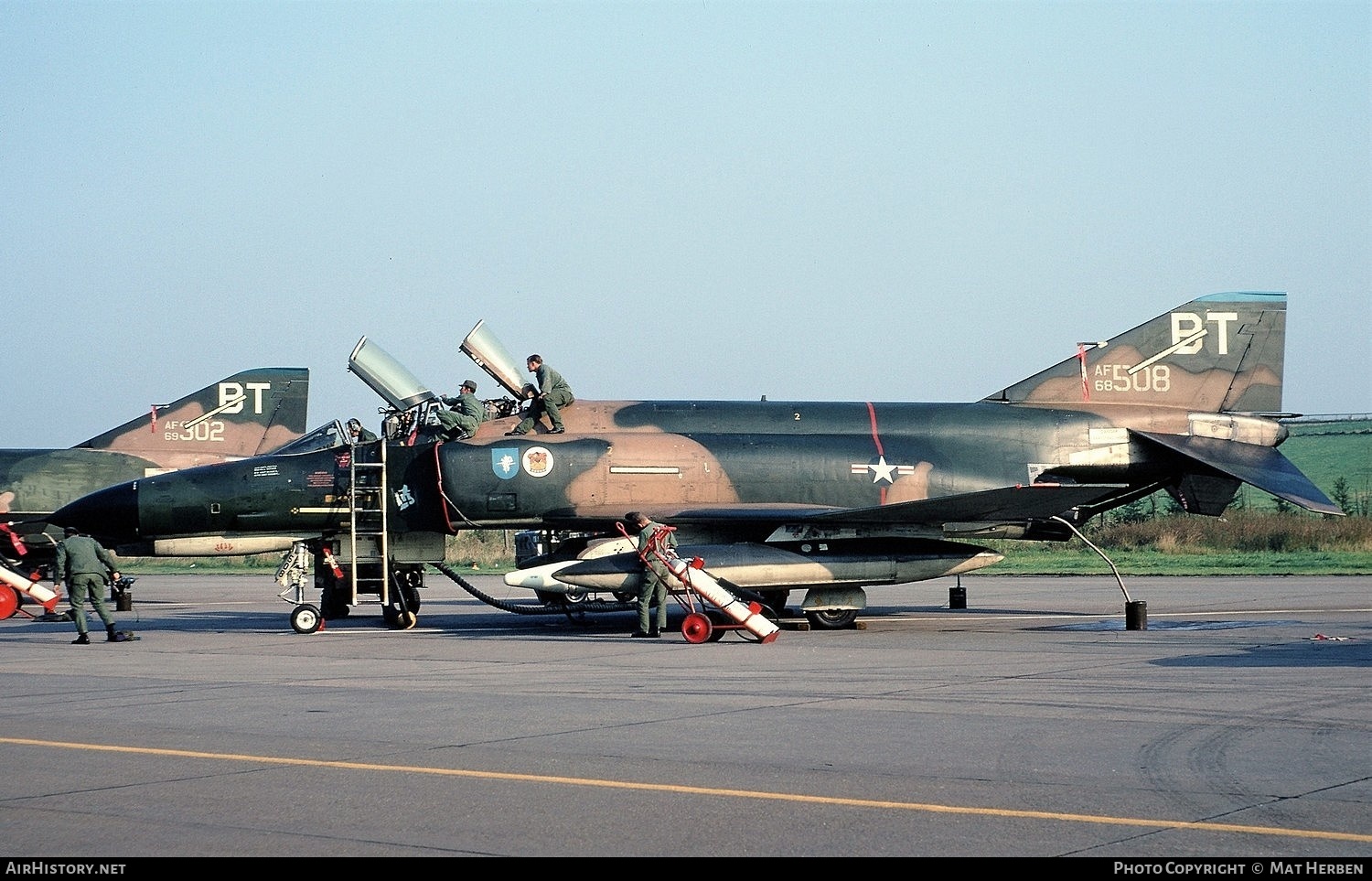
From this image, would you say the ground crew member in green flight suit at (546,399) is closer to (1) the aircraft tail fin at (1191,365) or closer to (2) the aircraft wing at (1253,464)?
(1) the aircraft tail fin at (1191,365)

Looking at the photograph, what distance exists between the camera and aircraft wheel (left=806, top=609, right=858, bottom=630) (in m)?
18.5

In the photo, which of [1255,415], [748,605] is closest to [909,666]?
[748,605]

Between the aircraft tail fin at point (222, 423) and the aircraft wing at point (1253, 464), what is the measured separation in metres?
18.6

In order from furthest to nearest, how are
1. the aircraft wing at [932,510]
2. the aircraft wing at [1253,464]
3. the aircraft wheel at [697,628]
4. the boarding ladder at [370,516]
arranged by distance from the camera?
1. the boarding ladder at [370,516]
2. the aircraft wing at [1253,464]
3. the aircraft wing at [932,510]
4. the aircraft wheel at [697,628]

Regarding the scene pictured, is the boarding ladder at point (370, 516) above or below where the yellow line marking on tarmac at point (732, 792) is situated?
above

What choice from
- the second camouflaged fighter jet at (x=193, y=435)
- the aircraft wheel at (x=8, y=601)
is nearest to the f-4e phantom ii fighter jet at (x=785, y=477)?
the aircraft wheel at (x=8, y=601)

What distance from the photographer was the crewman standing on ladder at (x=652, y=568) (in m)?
16.5

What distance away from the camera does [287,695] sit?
38.0 feet

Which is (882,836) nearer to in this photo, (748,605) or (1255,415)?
(748,605)

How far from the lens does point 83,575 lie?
17625 mm

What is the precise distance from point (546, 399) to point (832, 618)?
199 inches

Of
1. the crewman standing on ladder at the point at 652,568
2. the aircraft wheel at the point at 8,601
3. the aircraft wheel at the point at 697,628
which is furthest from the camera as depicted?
the aircraft wheel at the point at 8,601

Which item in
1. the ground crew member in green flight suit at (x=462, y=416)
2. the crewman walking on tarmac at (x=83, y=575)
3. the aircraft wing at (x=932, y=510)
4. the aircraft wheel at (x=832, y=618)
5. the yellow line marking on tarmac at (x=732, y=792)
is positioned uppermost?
the ground crew member in green flight suit at (x=462, y=416)
